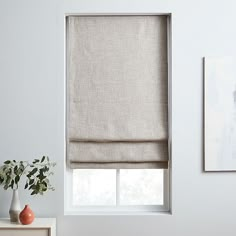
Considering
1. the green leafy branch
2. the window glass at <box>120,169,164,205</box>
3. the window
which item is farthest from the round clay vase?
the window glass at <box>120,169,164,205</box>

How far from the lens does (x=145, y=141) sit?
3.42 m

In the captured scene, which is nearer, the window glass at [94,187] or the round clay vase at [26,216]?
the round clay vase at [26,216]

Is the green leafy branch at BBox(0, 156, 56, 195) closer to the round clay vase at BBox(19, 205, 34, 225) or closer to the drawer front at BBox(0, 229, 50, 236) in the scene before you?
the round clay vase at BBox(19, 205, 34, 225)

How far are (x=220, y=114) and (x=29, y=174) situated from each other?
1.41m

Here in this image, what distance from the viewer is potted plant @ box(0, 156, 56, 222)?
319 cm

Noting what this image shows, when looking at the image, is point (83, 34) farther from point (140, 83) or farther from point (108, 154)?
point (108, 154)

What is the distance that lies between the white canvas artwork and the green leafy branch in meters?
1.13

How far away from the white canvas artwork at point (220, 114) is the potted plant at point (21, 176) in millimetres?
1133

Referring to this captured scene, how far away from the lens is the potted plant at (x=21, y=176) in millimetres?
3193

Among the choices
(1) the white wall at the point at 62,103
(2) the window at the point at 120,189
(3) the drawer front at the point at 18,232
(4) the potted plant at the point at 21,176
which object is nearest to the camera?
(3) the drawer front at the point at 18,232

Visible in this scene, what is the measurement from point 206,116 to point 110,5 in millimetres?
1048

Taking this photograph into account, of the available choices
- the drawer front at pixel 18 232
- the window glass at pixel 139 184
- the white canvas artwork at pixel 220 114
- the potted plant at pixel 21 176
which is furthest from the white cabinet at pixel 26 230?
the white canvas artwork at pixel 220 114

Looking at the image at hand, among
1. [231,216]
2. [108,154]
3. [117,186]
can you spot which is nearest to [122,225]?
[117,186]

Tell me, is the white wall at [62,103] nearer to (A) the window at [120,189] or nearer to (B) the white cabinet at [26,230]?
(A) the window at [120,189]
